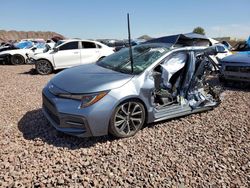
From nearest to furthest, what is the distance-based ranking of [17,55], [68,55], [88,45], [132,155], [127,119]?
[132,155] < [127,119] < [68,55] < [88,45] < [17,55]

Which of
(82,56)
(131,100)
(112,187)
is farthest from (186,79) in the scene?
(82,56)

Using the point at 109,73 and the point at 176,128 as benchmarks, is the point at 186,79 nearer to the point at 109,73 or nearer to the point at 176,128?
the point at 176,128

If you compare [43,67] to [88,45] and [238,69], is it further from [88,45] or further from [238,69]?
[238,69]

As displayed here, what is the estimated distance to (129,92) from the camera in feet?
12.5

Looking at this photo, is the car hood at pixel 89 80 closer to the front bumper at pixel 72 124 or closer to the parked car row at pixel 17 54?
the front bumper at pixel 72 124

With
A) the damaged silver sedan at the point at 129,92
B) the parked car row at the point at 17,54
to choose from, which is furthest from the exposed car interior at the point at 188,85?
the parked car row at the point at 17,54

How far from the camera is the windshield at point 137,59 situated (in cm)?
433

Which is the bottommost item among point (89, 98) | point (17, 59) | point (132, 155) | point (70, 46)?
point (132, 155)

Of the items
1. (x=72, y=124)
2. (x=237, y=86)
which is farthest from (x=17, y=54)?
(x=72, y=124)

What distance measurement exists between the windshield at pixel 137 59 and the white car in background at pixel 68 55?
595cm

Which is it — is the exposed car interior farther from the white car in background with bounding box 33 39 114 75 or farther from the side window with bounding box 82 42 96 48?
the side window with bounding box 82 42 96 48

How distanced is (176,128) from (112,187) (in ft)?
6.58

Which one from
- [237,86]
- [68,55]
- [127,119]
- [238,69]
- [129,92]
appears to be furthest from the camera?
[68,55]

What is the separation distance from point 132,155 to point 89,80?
1355mm
